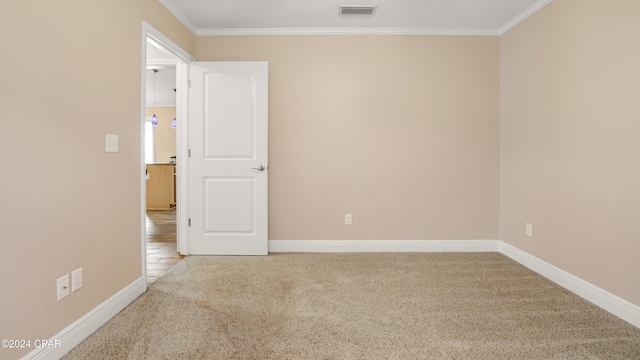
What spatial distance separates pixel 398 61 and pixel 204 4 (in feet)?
6.73

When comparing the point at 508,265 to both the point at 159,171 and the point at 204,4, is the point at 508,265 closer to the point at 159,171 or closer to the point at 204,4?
the point at 204,4

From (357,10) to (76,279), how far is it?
10.1 feet

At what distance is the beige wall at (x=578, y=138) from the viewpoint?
7.34 ft

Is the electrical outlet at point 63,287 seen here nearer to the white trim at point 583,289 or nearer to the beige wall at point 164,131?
the white trim at point 583,289

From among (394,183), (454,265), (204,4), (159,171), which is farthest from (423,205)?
(159,171)

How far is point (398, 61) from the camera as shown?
145 inches

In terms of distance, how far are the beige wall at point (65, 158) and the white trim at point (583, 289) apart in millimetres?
3447

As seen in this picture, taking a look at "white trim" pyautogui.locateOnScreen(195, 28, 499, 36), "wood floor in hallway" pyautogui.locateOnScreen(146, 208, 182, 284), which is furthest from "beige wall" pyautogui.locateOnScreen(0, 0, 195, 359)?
"white trim" pyautogui.locateOnScreen(195, 28, 499, 36)

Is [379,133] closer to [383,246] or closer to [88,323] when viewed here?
[383,246]

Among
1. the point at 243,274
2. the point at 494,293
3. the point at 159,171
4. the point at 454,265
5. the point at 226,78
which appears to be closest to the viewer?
the point at 494,293

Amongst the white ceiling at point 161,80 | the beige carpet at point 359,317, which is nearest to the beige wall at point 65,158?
the beige carpet at point 359,317

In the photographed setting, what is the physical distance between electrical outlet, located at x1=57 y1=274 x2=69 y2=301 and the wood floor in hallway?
107cm

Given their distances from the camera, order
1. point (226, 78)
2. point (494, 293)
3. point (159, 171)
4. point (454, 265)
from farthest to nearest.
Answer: point (159, 171)
point (226, 78)
point (454, 265)
point (494, 293)

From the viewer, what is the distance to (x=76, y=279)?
1.92 meters
